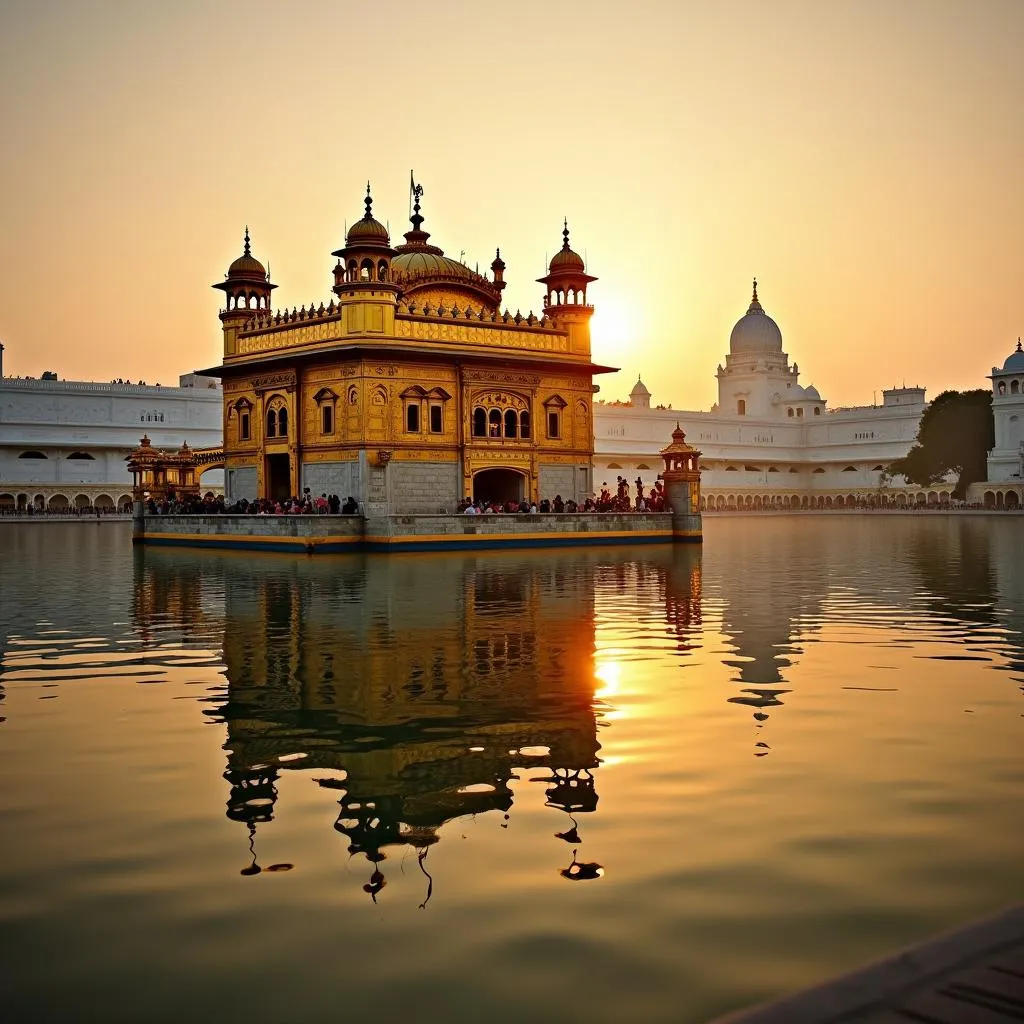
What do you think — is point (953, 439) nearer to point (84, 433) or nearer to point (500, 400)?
point (500, 400)

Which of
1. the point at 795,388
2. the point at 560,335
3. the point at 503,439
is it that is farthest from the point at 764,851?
the point at 795,388

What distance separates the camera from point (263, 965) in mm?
4188

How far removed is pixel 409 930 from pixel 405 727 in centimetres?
378

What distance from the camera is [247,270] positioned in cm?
4184

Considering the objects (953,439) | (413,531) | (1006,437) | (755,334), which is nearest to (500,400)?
(413,531)

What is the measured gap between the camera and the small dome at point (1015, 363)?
259 feet

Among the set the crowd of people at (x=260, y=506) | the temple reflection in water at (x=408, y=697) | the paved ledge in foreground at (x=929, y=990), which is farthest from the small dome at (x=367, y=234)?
the paved ledge in foreground at (x=929, y=990)

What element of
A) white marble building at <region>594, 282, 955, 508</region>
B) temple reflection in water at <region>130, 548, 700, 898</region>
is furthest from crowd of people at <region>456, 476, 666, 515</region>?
white marble building at <region>594, 282, 955, 508</region>

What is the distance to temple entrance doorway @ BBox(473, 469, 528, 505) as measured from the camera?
39.9m

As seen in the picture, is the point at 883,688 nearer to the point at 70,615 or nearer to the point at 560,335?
the point at 70,615

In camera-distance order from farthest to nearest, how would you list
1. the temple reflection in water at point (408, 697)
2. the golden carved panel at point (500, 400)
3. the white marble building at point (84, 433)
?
the white marble building at point (84, 433) → the golden carved panel at point (500, 400) → the temple reflection in water at point (408, 697)

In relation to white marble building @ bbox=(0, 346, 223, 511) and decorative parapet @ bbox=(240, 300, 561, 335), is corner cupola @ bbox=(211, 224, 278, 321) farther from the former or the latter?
white marble building @ bbox=(0, 346, 223, 511)

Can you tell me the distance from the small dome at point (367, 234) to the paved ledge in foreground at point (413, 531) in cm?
863

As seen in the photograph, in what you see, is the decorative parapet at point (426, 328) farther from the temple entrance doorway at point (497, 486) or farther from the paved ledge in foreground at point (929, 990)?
the paved ledge in foreground at point (929, 990)
